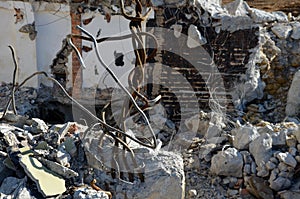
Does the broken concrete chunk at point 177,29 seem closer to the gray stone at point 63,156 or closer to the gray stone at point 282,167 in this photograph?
the gray stone at point 282,167

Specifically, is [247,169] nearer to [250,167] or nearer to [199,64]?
[250,167]

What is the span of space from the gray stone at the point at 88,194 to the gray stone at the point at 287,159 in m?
1.77

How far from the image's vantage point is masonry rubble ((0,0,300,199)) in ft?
9.57

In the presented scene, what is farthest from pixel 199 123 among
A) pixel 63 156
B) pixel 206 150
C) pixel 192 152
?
pixel 63 156

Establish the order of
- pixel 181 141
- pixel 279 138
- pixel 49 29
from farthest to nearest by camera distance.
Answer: pixel 49 29, pixel 181 141, pixel 279 138

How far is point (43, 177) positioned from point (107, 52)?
2999mm

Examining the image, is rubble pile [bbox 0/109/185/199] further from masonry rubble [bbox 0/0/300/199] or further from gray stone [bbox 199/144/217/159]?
gray stone [bbox 199/144/217/159]

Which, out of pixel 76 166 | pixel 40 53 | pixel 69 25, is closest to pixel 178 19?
pixel 69 25

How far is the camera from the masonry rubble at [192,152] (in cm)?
292

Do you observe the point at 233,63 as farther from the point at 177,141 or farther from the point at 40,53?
the point at 40,53

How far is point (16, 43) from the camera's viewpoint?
5.56 m

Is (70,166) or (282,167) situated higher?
(70,166)

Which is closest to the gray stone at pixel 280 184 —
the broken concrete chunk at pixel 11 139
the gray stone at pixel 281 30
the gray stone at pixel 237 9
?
the broken concrete chunk at pixel 11 139

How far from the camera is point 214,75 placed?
5.43 m
